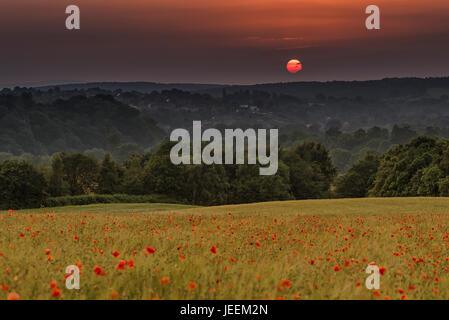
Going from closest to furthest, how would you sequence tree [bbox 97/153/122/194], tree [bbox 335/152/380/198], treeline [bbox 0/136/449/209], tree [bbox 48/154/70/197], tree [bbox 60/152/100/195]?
treeline [bbox 0/136/449/209]
tree [bbox 48/154/70/197]
tree [bbox 60/152/100/195]
tree [bbox 97/153/122/194]
tree [bbox 335/152/380/198]

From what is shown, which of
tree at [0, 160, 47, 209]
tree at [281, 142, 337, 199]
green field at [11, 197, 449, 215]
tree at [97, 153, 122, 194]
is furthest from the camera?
tree at [281, 142, 337, 199]

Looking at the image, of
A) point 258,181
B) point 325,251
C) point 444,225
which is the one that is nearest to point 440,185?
point 258,181

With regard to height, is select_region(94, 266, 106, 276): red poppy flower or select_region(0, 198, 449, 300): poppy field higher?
select_region(94, 266, 106, 276): red poppy flower

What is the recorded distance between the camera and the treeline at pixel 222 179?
5844 cm

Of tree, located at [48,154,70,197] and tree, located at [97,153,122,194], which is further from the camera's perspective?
tree, located at [97,153,122,194]

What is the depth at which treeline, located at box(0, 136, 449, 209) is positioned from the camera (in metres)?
58.4

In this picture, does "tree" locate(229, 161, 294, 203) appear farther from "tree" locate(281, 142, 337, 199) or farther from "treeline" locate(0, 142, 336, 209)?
"tree" locate(281, 142, 337, 199)

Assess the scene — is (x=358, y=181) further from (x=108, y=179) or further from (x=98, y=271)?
(x=98, y=271)

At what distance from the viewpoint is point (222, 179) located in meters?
74.0

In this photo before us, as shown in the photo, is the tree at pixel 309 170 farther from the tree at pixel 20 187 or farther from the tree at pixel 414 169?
the tree at pixel 20 187

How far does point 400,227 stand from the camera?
1341 cm

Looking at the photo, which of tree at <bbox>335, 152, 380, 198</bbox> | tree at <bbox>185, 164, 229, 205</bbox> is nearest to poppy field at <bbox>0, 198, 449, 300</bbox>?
tree at <bbox>185, 164, 229, 205</bbox>

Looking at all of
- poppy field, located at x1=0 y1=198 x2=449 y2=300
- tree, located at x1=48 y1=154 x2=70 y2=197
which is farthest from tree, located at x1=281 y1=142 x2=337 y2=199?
poppy field, located at x1=0 y1=198 x2=449 y2=300

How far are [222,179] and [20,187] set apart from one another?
32.2m
